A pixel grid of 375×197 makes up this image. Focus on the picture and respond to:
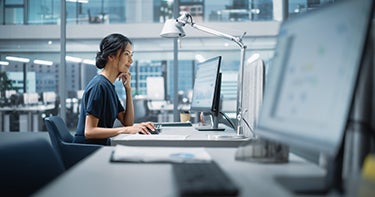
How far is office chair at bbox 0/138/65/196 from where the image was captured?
1048mm

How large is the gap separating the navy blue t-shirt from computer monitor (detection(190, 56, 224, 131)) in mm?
590

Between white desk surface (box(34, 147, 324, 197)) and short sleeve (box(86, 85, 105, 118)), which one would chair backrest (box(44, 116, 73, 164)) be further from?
white desk surface (box(34, 147, 324, 197))

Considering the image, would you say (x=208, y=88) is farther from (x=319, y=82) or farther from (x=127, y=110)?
(x=319, y=82)

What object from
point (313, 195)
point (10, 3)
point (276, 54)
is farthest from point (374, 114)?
point (10, 3)

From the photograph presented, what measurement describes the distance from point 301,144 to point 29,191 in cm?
74

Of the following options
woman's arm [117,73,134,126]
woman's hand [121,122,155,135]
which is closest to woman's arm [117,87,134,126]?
woman's arm [117,73,134,126]

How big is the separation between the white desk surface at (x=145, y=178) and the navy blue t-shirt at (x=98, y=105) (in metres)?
1.14

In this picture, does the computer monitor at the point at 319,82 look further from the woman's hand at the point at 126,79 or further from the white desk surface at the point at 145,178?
the woman's hand at the point at 126,79

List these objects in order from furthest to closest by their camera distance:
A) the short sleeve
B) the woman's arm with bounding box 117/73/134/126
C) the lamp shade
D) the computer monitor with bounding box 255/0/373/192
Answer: the woman's arm with bounding box 117/73/134/126, the lamp shade, the short sleeve, the computer monitor with bounding box 255/0/373/192

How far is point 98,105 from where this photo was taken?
2.46 m

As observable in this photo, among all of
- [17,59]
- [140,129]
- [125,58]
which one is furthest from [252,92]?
[17,59]

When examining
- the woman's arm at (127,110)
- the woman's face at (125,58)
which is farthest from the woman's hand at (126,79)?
the woman's face at (125,58)

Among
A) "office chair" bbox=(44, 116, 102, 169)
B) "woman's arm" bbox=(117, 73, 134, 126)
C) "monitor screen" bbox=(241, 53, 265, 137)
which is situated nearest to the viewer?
"monitor screen" bbox=(241, 53, 265, 137)

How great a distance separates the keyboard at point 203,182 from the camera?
0.79 m
